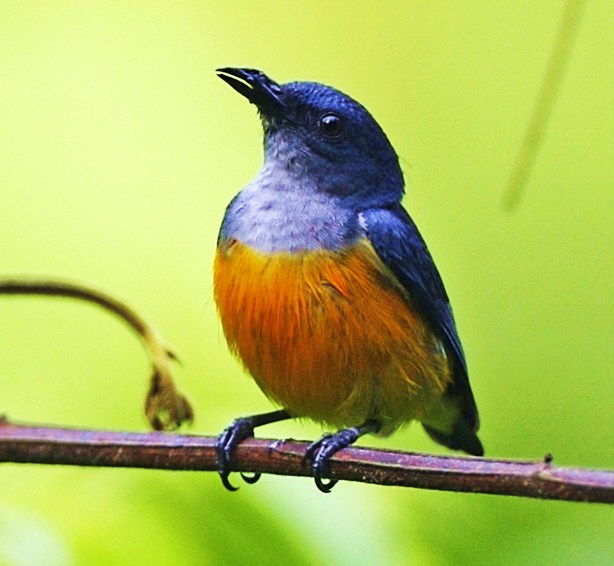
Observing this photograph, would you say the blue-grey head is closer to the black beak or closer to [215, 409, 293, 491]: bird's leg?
the black beak

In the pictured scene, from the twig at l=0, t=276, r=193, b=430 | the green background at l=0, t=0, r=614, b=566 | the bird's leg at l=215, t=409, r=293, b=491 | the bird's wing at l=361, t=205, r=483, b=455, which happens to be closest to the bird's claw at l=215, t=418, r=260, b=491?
the bird's leg at l=215, t=409, r=293, b=491

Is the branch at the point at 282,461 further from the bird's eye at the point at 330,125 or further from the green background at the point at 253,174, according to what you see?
the green background at the point at 253,174

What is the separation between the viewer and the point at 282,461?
3.03m

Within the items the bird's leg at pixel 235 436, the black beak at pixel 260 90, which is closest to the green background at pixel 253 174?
the bird's leg at pixel 235 436

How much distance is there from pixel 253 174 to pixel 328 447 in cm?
311

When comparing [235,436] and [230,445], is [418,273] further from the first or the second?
[230,445]

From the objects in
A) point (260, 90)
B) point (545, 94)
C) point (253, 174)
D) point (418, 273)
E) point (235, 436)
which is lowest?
point (235, 436)

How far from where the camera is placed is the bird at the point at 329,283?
3.68 m

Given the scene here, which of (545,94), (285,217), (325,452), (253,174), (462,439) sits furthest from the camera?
(253,174)

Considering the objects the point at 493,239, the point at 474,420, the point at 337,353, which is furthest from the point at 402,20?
the point at 337,353

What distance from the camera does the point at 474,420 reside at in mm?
4418

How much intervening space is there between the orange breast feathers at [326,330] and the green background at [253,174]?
2.89 feet

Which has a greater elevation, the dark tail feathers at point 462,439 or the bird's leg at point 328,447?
the bird's leg at point 328,447

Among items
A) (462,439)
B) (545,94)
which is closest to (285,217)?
(545,94)
